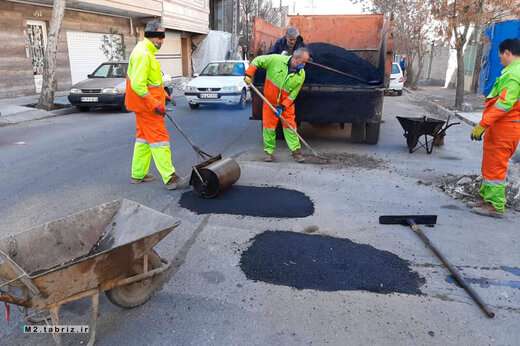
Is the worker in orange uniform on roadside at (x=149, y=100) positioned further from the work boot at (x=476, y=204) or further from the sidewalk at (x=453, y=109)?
the sidewalk at (x=453, y=109)

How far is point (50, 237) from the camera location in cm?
258

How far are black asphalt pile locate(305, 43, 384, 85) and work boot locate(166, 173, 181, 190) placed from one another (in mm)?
3043

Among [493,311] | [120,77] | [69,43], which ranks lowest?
[493,311]

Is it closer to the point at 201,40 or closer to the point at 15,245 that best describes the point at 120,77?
the point at 15,245

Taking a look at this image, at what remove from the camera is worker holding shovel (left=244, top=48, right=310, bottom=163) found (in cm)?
590

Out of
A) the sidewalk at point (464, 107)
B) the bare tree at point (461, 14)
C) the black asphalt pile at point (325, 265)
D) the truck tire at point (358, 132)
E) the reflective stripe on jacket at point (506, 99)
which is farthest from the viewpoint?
the bare tree at point (461, 14)

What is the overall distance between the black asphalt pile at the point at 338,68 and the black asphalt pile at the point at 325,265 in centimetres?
380

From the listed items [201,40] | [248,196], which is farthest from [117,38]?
[248,196]

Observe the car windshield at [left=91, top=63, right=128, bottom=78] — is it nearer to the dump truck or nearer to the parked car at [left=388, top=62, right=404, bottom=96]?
the dump truck

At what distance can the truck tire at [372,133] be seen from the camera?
7562 millimetres

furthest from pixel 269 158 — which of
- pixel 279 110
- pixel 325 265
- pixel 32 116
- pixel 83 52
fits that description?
pixel 83 52

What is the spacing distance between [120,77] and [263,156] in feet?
23.9

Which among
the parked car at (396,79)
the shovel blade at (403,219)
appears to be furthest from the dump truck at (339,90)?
the parked car at (396,79)

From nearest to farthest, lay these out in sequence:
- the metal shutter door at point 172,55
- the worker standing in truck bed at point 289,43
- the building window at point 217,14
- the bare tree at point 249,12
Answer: the worker standing in truck bed at point 289,43
the metal shutter door at point 172,55
the bare tree at point 249,12
the building window at point 217,14
